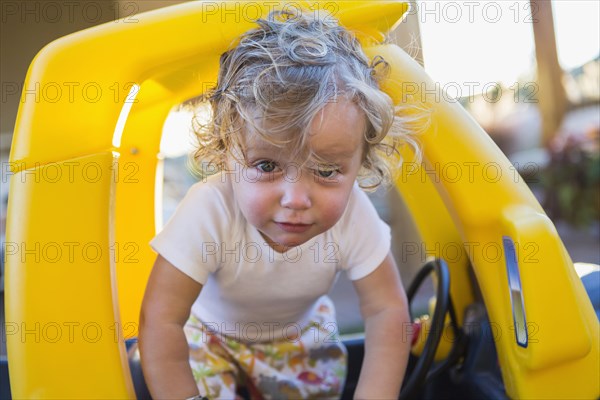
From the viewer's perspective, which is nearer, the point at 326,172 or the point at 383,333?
the point at 326,172

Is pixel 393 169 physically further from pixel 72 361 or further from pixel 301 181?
pixel 72 361

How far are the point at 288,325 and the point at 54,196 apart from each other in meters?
0.64

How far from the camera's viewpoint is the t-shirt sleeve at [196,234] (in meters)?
1.14

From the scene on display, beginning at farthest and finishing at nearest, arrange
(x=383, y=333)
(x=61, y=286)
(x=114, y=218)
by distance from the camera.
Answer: (x=383, y=333), (x=114, y=218), (x=61, y=286)

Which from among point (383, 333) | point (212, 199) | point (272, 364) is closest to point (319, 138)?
point (212, 199)

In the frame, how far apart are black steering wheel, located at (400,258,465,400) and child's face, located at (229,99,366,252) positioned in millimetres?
357

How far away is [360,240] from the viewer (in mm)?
1293

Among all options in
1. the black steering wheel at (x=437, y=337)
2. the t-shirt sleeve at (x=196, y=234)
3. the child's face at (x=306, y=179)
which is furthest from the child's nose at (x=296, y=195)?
the black steering wheel at (x=437, y=337)

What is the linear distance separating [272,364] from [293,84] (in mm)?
655

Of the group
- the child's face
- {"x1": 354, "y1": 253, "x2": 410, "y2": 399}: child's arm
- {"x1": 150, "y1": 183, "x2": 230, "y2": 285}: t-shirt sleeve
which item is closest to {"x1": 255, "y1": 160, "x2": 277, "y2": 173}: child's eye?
the child's face

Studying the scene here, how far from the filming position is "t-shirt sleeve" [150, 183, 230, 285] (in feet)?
3.75

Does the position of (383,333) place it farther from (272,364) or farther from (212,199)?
(212,199)

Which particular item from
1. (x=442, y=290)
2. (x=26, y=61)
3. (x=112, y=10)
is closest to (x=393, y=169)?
(x=442, y=290)

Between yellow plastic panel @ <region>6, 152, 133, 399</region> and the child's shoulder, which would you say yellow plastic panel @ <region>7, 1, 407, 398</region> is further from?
the child's shoulder
